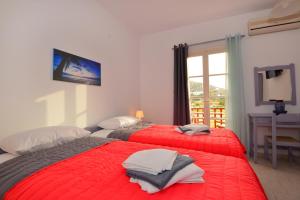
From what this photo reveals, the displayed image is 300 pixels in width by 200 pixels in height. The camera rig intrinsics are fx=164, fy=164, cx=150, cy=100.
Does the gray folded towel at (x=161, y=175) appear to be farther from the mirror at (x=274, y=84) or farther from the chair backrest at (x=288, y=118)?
the mirror at (x=274, y=84)

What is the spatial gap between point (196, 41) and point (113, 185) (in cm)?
358

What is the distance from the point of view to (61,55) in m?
2.22

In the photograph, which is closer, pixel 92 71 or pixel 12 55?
pixel 12 55

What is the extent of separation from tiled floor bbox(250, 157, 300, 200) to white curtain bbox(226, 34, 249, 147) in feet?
2.07

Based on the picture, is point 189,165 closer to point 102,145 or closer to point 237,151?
point 237,151

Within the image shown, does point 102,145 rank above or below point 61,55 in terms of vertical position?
below

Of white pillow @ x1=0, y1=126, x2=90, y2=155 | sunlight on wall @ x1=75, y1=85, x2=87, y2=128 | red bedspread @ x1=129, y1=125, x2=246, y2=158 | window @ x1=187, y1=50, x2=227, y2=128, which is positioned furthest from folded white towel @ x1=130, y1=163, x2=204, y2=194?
window @ x1=187, y1=50, x2=227, y2=128

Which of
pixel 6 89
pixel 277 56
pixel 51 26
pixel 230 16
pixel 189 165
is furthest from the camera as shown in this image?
pixel 230 16

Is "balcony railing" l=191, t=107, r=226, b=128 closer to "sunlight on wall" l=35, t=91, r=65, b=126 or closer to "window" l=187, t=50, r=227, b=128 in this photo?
"window" l=187, t=50, r=227, b=128

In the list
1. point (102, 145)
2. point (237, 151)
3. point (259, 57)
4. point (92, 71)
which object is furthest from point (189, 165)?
point (259, 57)

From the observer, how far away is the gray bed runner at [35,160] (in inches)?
38.6

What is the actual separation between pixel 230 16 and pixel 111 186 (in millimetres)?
3873

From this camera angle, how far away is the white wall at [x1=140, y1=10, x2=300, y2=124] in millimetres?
3139

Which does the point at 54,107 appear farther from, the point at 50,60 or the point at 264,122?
the point at 264,122
